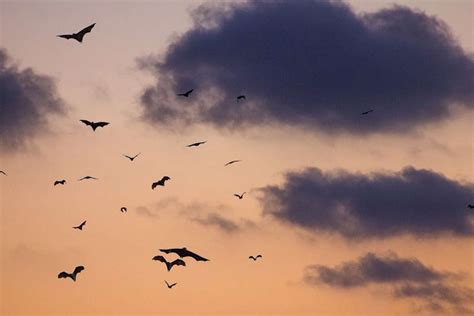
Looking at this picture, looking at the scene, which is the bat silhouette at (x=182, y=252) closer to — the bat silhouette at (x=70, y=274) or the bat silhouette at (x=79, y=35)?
the bat silhouette at (x=79, y=35)

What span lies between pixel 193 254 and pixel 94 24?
21.8 m

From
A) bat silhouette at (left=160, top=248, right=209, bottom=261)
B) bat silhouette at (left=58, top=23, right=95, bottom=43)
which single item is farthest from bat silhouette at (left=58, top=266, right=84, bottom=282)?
bat silhouette at (left=160, top=248, right=209, bottom=261)

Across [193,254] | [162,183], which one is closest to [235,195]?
[162,183]

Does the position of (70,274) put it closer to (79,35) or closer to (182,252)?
(79,35)

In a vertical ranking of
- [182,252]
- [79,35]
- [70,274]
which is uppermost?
[79,35]

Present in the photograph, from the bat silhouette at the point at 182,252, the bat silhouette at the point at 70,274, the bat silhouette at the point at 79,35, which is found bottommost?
the bat silhouette at the point at 182,252

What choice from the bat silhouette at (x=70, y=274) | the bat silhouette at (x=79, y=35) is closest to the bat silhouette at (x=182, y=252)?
the bat silhouette at (x=79, y=35)

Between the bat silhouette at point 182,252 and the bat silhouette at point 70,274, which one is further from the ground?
the bat silhouette at point 70,274

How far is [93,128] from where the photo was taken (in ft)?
242

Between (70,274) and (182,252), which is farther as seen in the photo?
(70,274)

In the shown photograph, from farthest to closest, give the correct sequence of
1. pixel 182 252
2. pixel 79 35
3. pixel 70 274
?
pixel 70 274 < pixel 79 35 < pixel 182 252

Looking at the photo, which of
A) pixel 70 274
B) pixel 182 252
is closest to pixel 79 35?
pixel 70 274

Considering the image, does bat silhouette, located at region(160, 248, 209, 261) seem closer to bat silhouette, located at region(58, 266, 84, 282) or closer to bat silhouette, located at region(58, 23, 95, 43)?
bat silhouette, located at region(58, 23, 95, 43)

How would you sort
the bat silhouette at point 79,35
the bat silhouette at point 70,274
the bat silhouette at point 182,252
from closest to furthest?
the bat silhouette at point 182,252 → the bat silhouette at point 79,35 → the bat silhouette at point 70,274
